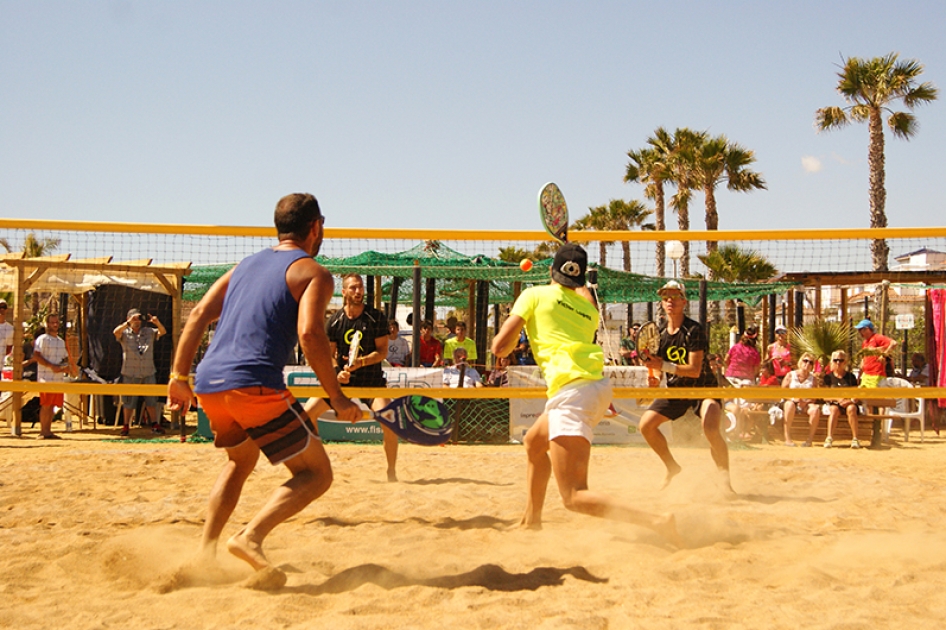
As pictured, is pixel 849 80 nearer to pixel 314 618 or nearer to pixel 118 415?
pixel 118 415

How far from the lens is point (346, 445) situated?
9969 mm

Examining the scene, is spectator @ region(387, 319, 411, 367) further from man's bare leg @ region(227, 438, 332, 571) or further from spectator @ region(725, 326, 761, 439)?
man's bare leg @ region(227, 438, 332, 571)

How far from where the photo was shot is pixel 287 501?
352 centimetres

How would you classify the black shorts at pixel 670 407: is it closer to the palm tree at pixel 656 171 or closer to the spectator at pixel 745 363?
the spectator at pixel 745 363

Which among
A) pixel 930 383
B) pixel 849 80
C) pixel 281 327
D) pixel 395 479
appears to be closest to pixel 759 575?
pixel 281 327

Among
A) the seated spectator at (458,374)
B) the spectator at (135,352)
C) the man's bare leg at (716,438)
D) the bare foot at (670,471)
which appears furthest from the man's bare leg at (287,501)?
the spectator at (135,352)

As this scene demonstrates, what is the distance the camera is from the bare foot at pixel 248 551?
3.45 metres

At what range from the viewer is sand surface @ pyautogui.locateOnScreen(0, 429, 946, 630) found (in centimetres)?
325

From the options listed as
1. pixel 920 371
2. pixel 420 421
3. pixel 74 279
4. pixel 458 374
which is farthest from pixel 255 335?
pixel 920 371

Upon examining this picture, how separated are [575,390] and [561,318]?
0.39 m

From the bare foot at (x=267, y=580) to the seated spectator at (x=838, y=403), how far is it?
9207 mm

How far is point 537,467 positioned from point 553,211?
175 cm

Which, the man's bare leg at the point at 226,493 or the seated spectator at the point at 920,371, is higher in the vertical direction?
the seated spectator at the point at 920,371

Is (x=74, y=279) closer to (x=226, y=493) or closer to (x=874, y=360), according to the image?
(x=226, y=493)
